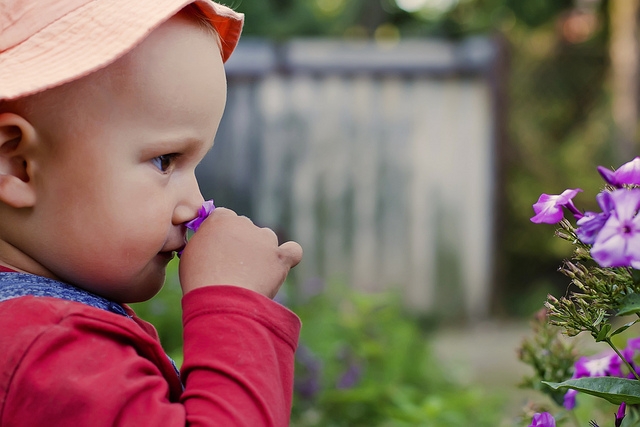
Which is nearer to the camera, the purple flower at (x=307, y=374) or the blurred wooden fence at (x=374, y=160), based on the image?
the purple flower at (x=307, y=374)

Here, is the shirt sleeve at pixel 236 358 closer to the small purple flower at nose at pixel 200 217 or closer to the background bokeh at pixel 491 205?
the small purple flower at nose at pixel 200 217

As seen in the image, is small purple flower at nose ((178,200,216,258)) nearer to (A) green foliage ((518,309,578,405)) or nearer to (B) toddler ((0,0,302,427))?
(B) toddler ((0,0,302,427))

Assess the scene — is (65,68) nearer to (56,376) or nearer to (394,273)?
(56,376)

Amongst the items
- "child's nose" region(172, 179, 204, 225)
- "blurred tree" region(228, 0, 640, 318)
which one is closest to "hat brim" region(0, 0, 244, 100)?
"child's nose" region(172, 179, 204, 225)

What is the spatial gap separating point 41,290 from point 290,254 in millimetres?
359

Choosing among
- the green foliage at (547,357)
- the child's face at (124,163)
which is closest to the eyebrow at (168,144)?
the child's face at (124,163)

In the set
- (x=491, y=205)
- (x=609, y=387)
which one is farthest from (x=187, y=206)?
(x=491, y=205)

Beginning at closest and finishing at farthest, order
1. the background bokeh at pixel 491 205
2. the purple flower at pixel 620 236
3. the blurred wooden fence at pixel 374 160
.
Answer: the purple flower at pixel 620 236 < the background bokeh at pixel 491 205 < the blurred wooden fence at pixel 374 160

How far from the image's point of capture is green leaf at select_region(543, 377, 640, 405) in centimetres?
107

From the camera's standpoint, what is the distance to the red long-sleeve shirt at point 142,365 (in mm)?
962

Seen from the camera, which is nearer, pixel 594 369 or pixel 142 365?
pixel 142 365

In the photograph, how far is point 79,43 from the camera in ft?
3.68

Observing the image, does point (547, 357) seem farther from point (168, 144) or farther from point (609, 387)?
point (168, 144)

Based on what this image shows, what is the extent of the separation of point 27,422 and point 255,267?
367 millimetres
